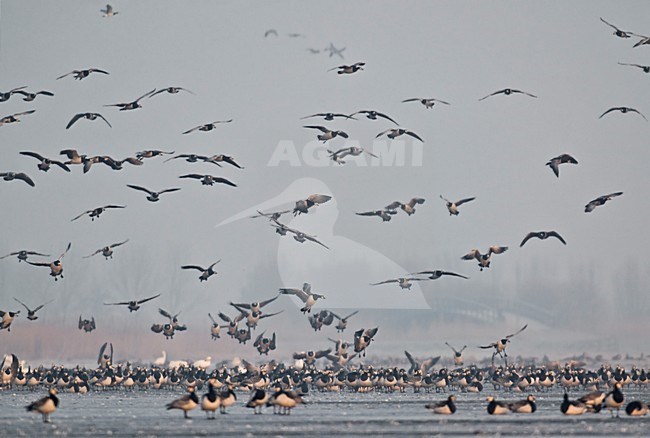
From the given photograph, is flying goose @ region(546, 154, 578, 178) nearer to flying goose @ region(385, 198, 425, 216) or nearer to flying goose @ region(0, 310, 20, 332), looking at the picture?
flying goose @ region(385, 198, 425, 216)

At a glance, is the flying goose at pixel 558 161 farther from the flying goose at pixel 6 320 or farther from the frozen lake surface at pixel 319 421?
the flying goose at pixel 6 320

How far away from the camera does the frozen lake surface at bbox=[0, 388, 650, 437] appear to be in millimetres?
34875

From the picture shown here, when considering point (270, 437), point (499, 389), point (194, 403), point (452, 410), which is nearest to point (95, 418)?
point (194, 403)

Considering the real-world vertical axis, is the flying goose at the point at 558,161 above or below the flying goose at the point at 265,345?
above

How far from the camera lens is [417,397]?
56500 mm

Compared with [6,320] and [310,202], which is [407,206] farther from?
[6,320]

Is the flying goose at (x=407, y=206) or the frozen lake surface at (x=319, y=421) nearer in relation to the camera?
the frozen lake surface at (x=319, y=421)

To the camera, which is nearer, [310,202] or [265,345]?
[310,202]

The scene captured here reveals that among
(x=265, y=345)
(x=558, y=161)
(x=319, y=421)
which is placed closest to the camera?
(x=319, y=421)

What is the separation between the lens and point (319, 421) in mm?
38500

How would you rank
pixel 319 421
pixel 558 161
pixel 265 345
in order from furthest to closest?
pixel 265 345, pixel 558 161, pixel 319 421

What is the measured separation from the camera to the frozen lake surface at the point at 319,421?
34.9m

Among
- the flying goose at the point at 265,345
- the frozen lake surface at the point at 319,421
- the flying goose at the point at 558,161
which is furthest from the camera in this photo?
the flying goose at the point at 265,345

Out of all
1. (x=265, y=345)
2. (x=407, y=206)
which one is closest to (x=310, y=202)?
(x=407, y=206)
